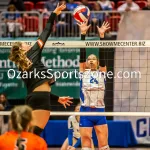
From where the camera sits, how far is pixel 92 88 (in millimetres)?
9719

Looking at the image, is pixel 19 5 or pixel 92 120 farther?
pixel 19 5

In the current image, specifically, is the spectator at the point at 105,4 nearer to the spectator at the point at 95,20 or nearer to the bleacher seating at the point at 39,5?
the spectator at the point at 95,20

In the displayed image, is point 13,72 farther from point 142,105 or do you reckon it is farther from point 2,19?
point 142,105

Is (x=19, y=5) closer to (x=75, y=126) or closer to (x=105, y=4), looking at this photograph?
(x=105, y=4)

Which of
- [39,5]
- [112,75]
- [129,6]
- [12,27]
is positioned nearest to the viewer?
[112,75]

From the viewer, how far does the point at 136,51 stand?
1305cm

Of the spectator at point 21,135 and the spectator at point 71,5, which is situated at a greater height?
the spectator at point 71,5

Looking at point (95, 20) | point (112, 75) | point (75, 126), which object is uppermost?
point (95, 20)

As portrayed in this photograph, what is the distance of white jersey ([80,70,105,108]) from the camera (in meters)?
9.59

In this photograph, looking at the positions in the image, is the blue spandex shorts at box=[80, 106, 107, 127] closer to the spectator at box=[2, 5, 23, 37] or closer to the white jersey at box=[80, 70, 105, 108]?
the white jersey at box=[80, 70, 105, 108]

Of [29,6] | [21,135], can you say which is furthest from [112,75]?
[21,135]

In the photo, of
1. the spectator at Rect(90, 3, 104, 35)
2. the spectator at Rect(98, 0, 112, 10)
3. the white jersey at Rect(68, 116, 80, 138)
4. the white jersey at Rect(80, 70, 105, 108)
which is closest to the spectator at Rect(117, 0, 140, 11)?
the spectator at Rect(98, 0, 112, 10)

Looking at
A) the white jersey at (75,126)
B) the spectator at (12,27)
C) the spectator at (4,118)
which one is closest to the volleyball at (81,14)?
the white jersey at (75,126)

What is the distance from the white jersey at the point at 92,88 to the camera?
31.5 ft
